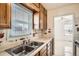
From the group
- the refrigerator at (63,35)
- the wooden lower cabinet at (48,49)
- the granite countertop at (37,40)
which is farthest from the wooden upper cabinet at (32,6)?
the wooden lower cabinet at (48,49)

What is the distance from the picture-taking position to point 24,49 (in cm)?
146

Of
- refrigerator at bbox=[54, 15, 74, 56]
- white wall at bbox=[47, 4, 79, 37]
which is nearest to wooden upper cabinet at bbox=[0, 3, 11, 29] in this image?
white wall at bbox=[47, 4, 79, 37]

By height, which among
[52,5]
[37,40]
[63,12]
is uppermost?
[52,5]

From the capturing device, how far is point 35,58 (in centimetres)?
149

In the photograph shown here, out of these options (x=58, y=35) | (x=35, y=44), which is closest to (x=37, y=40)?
(x=35, y=44)

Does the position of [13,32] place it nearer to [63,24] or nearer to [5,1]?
[5,1]

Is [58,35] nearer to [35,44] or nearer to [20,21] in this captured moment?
[35,44]

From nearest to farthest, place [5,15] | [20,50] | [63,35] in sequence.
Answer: [5,15], [20,50], [63,35]

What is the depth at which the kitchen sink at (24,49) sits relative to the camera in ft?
4.59

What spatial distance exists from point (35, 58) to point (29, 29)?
0.42 m

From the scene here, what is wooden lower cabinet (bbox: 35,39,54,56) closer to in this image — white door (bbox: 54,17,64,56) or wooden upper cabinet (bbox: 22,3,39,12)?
white door (bbox: 54,17,64,56)

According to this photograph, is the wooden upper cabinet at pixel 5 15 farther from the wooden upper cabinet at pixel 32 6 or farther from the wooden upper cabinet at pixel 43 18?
the wooden upper cabinet at pixel 43 18

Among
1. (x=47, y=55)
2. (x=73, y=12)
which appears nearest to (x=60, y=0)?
(x=73, y=12)

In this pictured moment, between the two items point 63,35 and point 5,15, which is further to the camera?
point 63,35
